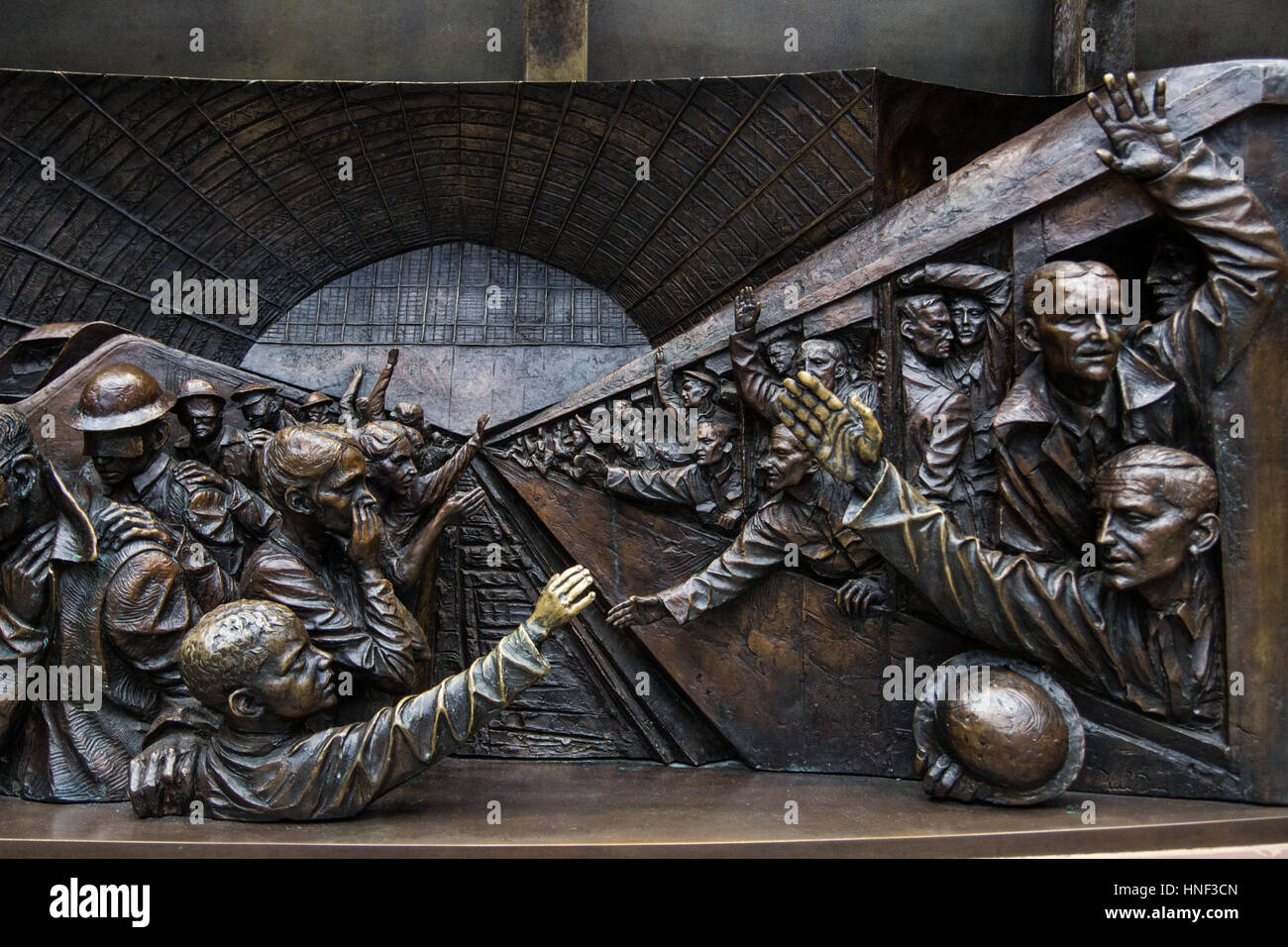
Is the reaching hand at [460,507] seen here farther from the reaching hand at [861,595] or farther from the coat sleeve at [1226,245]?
the coat sleeve at [1226,245]

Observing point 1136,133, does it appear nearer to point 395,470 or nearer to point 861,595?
point 861,595

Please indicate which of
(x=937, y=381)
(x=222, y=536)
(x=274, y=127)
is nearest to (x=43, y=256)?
(x=274, y=127)

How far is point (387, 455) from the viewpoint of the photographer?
606cm

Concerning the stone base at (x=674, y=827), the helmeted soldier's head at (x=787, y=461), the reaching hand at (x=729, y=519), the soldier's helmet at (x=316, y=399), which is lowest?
the stone base at (x=674, y=827)

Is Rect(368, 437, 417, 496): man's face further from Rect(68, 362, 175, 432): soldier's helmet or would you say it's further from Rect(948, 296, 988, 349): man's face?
Rect(948, 296, 988, 349): man's face

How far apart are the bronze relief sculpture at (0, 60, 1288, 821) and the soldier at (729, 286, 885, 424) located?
2 centimetres

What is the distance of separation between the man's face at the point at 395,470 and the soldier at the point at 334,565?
45 centimetres

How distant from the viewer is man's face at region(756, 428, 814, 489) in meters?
5.56

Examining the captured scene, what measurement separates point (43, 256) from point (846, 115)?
466cm

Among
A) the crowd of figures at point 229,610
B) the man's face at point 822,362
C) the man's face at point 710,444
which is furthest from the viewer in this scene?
the man's face at point 710,444

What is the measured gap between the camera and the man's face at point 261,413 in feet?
21.3

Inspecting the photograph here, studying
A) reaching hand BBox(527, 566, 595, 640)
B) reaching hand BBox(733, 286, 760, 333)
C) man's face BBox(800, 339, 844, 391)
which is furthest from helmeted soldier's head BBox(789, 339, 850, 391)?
reaching hand BBox(527, 566, 595, 640)

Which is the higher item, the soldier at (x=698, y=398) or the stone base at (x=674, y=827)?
the soldier at (x=698, y=398)

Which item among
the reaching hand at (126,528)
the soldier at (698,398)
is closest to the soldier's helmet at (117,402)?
the reaching hand at (126,528)
